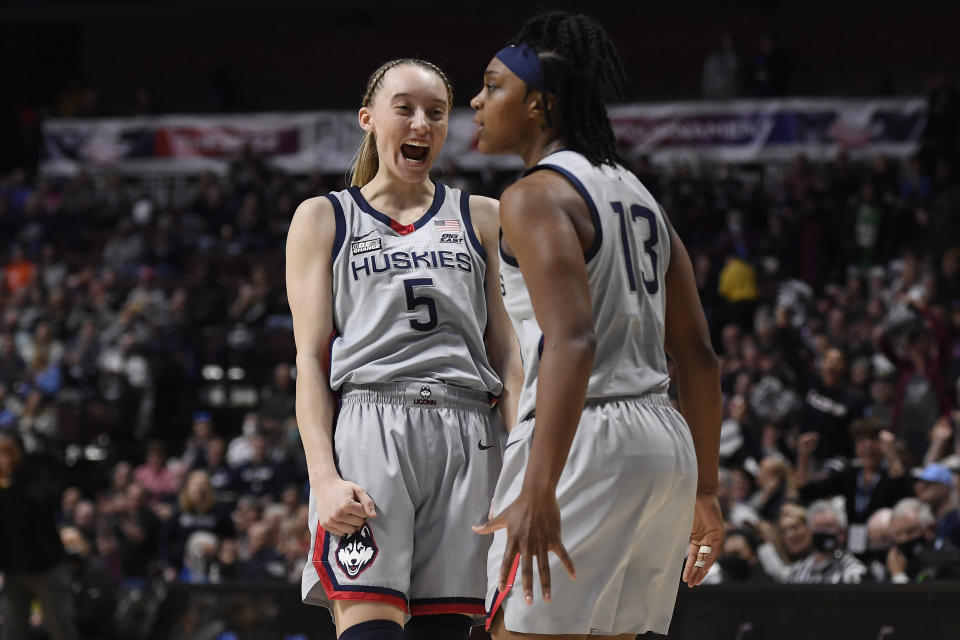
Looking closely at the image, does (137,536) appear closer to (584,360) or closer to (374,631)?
(374,631)

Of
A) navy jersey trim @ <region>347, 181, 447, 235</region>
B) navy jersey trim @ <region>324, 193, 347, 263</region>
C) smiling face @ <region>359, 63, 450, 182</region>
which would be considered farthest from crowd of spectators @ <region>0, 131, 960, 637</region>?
navy jersey trim @ <region>324, 193, 347, 263</region>

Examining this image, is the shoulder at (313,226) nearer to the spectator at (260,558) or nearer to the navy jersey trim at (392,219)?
the navy jersey trim at (392,219)

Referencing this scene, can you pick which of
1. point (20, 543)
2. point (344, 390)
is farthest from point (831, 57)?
point (344, 390)

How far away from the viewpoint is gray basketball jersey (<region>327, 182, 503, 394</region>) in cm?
353

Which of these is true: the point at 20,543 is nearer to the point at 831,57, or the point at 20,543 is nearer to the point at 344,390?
the point at 344,390

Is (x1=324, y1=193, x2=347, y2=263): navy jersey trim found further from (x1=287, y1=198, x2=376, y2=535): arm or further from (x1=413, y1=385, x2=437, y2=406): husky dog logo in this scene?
(x1=413, y1=385, x2=437, y2=406): husky dog logo

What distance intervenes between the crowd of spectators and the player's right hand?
4.36 metres

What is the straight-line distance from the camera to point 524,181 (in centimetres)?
282

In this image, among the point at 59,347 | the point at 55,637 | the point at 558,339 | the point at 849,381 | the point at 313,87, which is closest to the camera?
the point at 558,339

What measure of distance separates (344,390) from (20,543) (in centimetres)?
606

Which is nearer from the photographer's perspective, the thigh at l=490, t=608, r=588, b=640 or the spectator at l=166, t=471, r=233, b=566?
the thigh at l=490, t=608, r=588, b=640

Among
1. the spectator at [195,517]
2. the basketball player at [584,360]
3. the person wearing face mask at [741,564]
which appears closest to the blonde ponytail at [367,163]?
the basketball player at [584,360]

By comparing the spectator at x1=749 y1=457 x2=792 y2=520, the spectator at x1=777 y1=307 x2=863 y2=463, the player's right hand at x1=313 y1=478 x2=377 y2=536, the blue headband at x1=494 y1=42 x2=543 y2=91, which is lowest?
the spectator at x1=749 y1=457 x2=792 y2=520

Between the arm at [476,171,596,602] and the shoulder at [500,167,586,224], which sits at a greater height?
the shoulder at [500,167,586,224]
